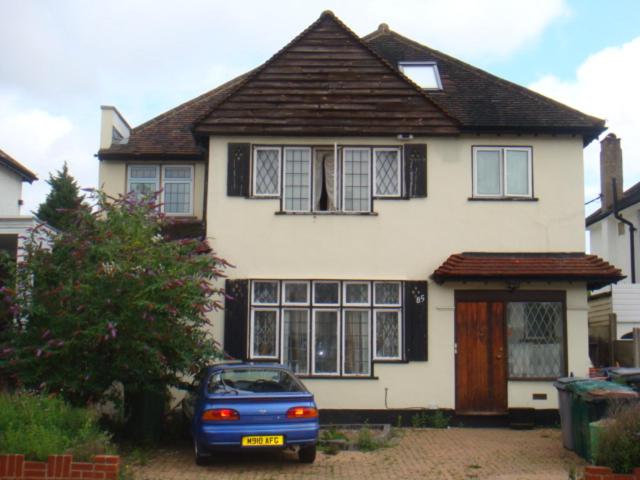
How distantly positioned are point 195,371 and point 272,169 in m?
5.14

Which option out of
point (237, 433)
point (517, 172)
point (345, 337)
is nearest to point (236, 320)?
point (345, 337)

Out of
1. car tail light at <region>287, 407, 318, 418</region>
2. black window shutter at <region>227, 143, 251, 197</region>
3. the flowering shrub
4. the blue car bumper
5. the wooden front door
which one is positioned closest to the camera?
the blue car bumper

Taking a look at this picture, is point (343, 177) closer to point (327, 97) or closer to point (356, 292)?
point (327, 97)

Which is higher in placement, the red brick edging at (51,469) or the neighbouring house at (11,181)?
the neighbouring house at (11,181)

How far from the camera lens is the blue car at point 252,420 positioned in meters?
11.3

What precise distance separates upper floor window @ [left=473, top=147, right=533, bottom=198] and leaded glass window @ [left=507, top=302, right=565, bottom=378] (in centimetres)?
239

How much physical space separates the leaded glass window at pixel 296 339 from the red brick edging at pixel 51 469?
24.7 feet

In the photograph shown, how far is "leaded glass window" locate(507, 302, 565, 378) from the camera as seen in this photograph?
16531mm

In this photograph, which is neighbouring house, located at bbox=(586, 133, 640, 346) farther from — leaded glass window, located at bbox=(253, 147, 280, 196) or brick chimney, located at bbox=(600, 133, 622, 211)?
leaded glass window, located at bbox=(253, 147, 280, 196)

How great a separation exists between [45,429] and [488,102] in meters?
12.1

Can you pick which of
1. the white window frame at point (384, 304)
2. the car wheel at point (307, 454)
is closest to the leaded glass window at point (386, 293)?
the white window frame at point (384, 304)

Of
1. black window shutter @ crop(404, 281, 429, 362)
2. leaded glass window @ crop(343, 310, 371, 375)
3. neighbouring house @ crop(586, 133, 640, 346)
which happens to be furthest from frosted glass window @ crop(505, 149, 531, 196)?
→ neighbouring house @ crop(586, 133, 640, 346)

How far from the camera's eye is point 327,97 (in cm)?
1750

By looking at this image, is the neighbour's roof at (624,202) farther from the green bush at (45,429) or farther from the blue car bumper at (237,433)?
the green bush at (45,429)
